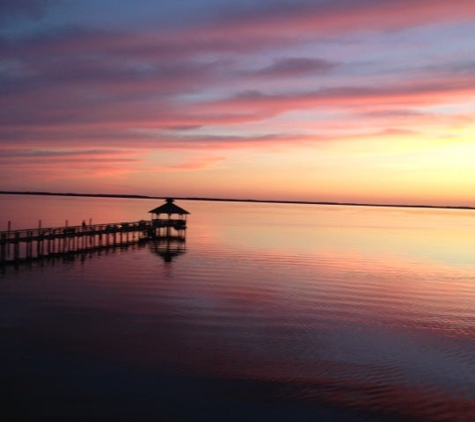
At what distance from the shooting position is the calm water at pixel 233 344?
42.2ft

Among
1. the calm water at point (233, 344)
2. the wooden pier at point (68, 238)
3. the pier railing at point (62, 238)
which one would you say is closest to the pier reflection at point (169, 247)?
the wooden pier at point (68, 238)

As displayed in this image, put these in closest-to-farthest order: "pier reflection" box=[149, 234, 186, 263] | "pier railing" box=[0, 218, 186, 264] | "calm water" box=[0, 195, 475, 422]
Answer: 1. "calm water" box=[0, 195, 475, 422]
2. "pier railing" box=[0, 218, 186, 264]
3. "pier reflection" box=[149, 234, 186, 263]

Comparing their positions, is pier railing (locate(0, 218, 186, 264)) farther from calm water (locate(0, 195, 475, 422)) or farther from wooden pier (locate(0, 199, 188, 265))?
calm water (locate(0, 195, 475, 422))

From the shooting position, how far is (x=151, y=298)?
995 inches

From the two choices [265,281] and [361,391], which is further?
[265,281]

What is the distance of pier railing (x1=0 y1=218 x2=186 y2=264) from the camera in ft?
118

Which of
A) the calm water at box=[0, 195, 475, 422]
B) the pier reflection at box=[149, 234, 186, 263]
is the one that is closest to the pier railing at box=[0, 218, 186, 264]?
the pier reflection at box=[149, 234, 186, 263]

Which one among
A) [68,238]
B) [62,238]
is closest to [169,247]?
[68,238]

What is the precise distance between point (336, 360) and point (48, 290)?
15136 millimetres

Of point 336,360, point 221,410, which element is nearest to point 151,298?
point 336,360

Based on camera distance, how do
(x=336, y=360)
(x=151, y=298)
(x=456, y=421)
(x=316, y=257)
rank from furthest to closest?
(x=316, y=257)
(x=151, y=298)
(x=336, y=360)
(x=456, y=421)

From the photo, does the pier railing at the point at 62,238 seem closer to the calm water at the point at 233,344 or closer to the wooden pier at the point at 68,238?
the wooden pier at the point at 68,238

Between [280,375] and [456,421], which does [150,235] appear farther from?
[456,421]

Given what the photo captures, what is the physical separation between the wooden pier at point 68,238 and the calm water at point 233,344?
239cm
